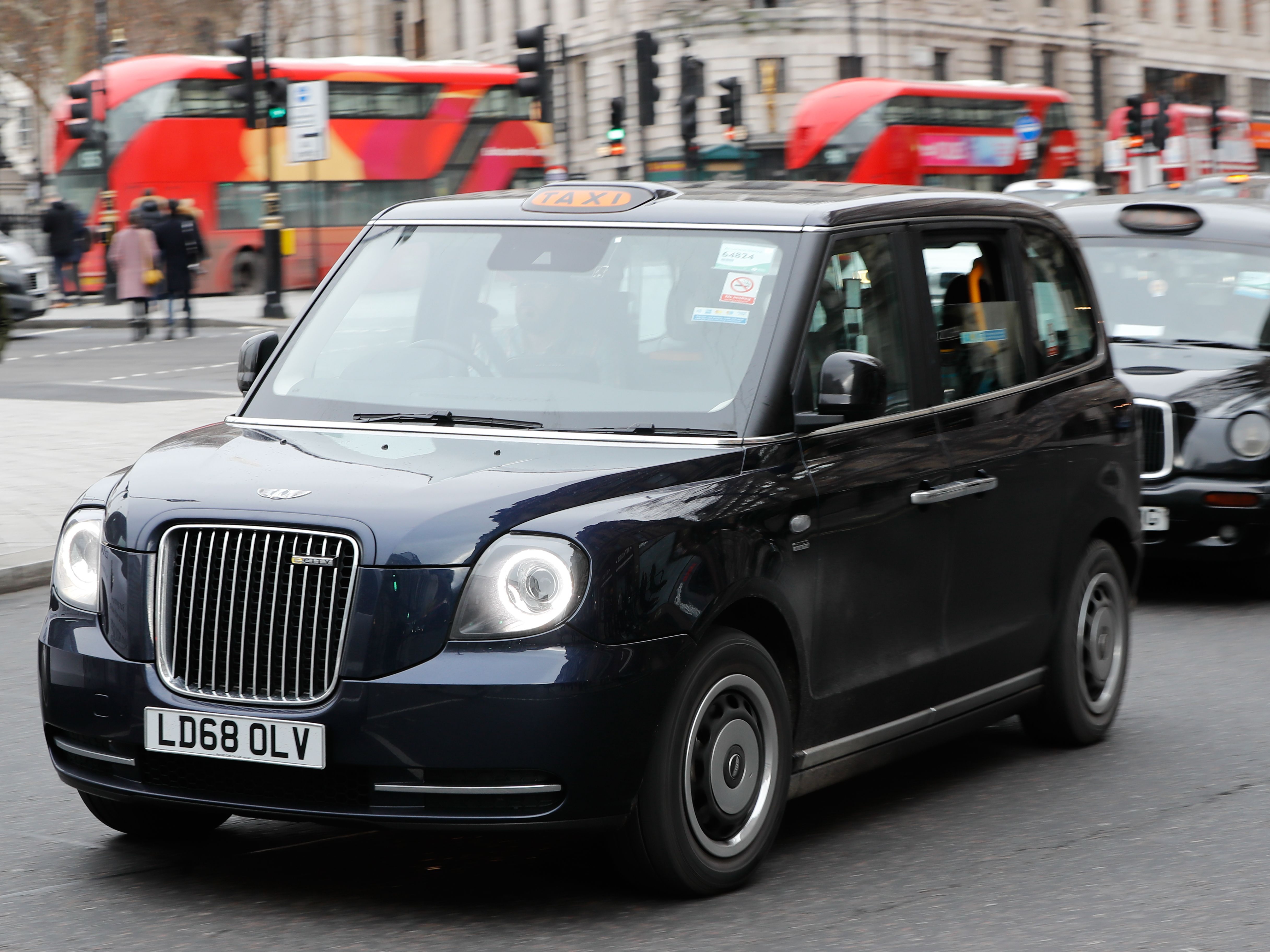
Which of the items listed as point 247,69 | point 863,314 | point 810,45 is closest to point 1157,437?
point 863,314

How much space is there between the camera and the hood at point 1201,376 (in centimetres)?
897

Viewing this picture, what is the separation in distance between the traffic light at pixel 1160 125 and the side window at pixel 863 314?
1682 inches

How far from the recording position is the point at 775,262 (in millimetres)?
4824

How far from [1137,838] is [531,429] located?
6.38ft

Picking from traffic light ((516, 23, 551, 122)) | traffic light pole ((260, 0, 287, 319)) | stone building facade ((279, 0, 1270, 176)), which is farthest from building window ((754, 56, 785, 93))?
traffic light ((516, 23, 551, 122))

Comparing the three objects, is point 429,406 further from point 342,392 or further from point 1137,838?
point 1137,838

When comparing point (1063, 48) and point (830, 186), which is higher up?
point (1063, 48)

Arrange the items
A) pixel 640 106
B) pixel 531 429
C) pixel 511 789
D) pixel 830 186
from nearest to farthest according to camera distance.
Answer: pixel 511 789 < pixel 531 429 < pixel 830 186 < pixel 640 106

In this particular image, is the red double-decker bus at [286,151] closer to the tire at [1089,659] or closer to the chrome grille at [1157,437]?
the chrome grille at [1157,437]

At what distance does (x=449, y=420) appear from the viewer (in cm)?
471

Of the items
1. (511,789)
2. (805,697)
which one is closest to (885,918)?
(805,697)

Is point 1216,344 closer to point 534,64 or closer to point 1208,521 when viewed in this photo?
point 1208,521

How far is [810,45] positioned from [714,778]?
66.8m

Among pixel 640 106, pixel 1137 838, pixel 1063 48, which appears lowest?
pixel 1137 838
